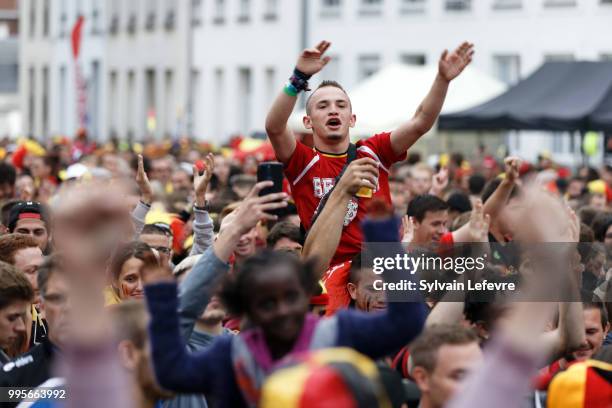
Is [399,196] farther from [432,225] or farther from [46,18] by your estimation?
[46,18]

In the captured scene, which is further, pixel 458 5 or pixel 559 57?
pixel 458 5

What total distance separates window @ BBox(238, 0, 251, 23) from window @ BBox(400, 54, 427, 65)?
317 inches

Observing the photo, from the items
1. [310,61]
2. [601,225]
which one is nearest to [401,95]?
[601,225]

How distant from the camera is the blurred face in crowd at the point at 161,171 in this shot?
21888 mm

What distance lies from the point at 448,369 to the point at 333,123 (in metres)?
2.92

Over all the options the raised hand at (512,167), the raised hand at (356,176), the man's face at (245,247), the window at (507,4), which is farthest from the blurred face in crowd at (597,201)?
the window at (507,4)

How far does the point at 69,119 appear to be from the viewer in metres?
67.0

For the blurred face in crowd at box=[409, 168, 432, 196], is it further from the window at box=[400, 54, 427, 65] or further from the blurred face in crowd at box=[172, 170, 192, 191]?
the window at box=[400, 54, 427, 65]

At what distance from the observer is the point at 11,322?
22.6 ft

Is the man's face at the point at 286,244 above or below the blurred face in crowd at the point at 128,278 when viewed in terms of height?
below

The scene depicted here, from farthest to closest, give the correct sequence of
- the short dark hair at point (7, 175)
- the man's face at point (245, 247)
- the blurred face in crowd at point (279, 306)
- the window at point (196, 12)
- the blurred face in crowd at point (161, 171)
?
the window at point (196, 12), the blurred face in crowd at point (161, 171), the short dark hair at point (7, 175), the man's face at point (245, 247), the blurred face in crowd at point (279, 306)

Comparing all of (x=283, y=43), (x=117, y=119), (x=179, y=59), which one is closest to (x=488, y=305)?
(x=283, y=43)

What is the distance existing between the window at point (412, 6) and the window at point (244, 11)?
748cm

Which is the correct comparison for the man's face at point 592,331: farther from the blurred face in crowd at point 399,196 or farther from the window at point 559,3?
the window at point 559,3
